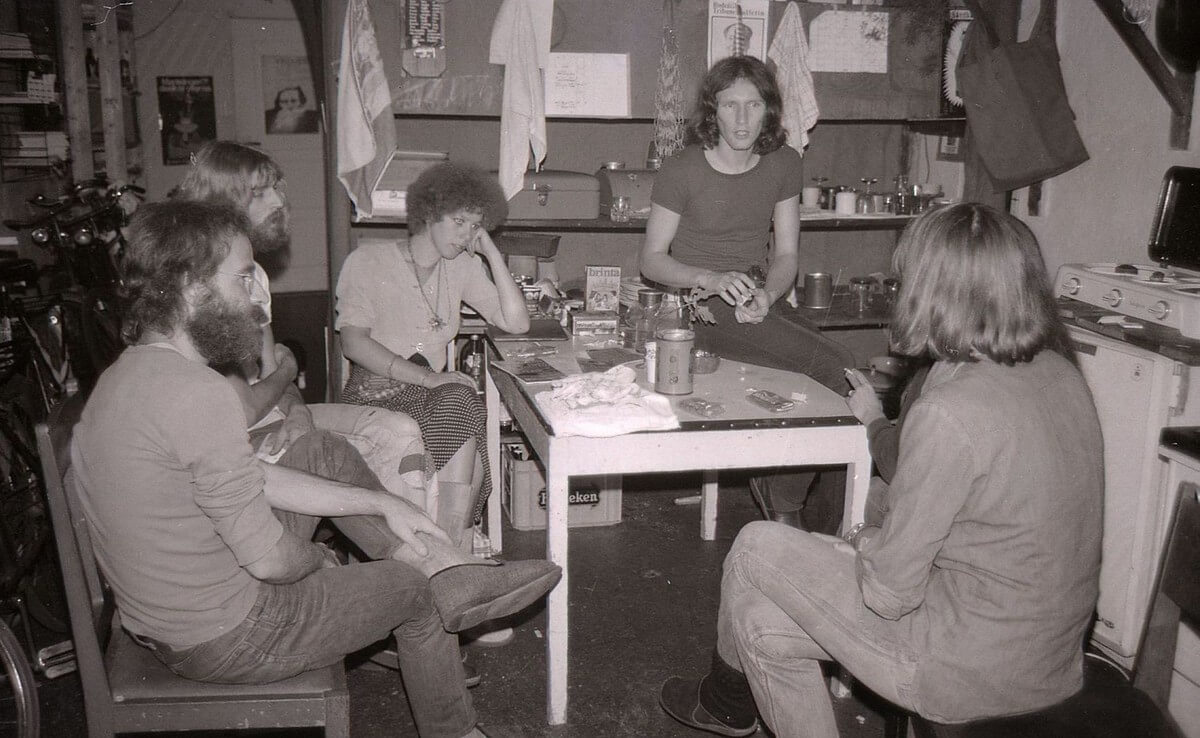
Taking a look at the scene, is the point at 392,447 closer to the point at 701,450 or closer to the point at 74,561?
the point at 701,450

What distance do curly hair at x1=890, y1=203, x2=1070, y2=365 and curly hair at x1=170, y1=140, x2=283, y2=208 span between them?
198 centimetres

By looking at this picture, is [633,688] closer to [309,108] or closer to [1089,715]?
[1089,715]

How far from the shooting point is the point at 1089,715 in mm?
1555

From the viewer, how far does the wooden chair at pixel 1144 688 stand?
1.53 meters

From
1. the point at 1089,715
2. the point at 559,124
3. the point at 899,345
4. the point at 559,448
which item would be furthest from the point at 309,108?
the point at 1089,715

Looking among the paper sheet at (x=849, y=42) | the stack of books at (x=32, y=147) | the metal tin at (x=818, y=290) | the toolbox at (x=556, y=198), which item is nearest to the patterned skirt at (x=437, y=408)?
the toolbox at (x=556, y=198)

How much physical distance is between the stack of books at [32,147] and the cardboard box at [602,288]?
3132mm

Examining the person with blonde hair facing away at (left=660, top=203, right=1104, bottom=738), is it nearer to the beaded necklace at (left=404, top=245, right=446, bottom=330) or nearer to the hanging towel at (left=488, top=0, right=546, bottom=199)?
the beaded necklace at (left=404, top=245, right=446, bottom=330)

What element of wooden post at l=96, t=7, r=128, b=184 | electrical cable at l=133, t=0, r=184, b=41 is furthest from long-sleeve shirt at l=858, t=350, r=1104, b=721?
electrical cable at l=133, t=0, r=184, b=41

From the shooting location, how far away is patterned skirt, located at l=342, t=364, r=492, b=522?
288 centimetres

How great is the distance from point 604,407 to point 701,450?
260 mm

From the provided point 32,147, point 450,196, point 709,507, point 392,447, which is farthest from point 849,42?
point 32,147

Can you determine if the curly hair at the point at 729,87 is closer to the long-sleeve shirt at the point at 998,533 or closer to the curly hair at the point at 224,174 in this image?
the curly hair at the point at 224,174

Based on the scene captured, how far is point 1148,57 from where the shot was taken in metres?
3.24
